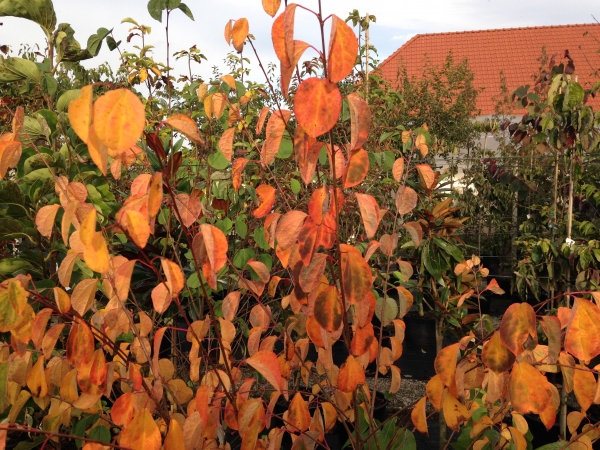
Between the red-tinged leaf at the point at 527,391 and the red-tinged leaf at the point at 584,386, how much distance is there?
195 millimetres

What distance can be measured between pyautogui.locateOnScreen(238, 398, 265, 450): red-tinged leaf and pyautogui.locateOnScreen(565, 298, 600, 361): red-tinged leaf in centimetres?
53

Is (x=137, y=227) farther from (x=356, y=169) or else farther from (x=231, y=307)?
(x=231, y=307)

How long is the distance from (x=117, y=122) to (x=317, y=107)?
0.84 ft

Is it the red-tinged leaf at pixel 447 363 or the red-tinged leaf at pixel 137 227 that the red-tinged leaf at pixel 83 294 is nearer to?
the red-tinged leaf at pixel 137 227

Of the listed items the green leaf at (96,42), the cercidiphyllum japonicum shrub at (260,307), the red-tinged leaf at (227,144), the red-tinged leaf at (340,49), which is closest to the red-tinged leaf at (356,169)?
the cercidiphyllum japonicum shrub at (260,307)

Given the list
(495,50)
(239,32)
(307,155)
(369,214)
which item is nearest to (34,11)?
(239,32)

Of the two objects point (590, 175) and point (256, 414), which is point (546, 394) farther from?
point (590, 175)

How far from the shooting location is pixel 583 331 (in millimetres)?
908

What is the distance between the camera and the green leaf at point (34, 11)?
5.30ft

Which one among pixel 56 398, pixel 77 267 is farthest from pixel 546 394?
pixel 77 267

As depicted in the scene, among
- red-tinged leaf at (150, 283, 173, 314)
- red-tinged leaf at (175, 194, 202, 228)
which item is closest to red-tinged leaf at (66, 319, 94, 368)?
red-tinged leaf at (150, 283, 173, 314)

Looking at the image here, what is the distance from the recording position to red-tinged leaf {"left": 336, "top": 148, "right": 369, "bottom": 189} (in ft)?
3.20

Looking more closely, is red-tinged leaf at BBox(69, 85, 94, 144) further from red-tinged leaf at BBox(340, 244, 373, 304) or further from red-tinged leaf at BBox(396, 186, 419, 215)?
red-tinged leaf at BBox(396, 186, 419, 215)

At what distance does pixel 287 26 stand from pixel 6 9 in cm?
117
